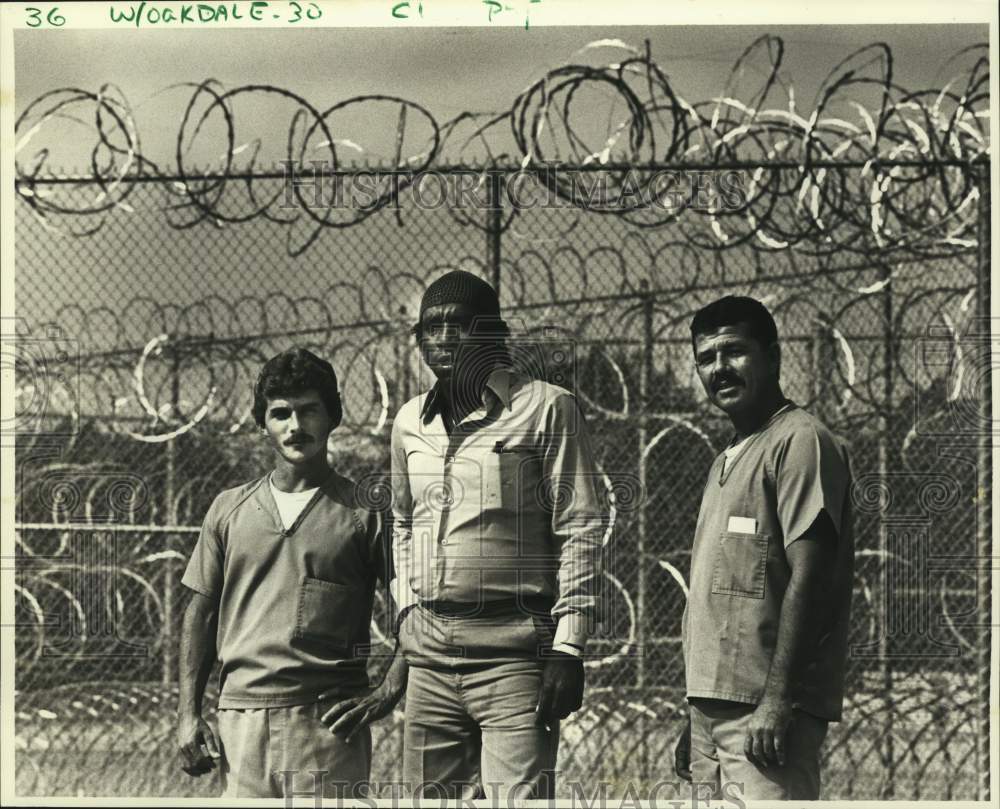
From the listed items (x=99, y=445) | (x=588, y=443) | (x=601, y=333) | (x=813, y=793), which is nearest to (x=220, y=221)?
(x=99, y=445)

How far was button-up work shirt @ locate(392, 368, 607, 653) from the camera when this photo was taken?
5.14 m

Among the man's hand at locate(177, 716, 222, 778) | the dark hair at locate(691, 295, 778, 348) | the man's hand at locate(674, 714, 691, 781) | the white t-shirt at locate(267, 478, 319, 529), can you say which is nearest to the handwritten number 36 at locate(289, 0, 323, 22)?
the white t-shirt at locate(267, 478, 319, 529)

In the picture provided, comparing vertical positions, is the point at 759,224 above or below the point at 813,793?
above

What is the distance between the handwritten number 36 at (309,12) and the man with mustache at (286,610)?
5.13 feet

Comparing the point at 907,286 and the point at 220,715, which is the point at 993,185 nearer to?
the point at 907,286

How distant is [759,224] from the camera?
22.3 ft

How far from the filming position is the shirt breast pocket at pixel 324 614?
17.5 ft

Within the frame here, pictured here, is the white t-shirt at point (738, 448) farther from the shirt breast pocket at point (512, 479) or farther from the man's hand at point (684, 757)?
the man's hand at point (684, 757)

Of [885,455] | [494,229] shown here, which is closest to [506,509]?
[494,229]

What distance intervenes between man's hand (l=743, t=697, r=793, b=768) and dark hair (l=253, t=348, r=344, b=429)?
1918mm

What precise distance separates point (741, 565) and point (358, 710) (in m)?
1.44

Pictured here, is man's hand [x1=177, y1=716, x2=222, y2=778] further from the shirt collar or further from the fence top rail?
the fence top rail

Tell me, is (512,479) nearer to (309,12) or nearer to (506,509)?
(506,509)

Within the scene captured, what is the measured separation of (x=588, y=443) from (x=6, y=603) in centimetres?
282
